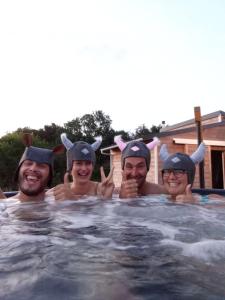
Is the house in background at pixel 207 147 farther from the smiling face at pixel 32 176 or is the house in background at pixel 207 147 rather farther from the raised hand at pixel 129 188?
the smiling face at pixel 32 176

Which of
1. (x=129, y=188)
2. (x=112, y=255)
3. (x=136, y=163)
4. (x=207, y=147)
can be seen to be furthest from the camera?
(x=207, y=147)

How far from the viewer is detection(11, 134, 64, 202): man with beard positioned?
12.3ft

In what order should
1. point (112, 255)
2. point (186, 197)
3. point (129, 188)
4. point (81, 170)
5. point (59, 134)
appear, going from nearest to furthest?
point (112, 255), point (186, 197), point (129, 188), point (81, 170), point (59, 134)

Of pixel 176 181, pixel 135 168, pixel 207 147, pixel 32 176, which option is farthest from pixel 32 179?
pixel 207 147

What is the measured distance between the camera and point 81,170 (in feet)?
13.5

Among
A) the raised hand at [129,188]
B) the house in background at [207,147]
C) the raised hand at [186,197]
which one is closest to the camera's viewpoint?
the raised hand at [186,197]

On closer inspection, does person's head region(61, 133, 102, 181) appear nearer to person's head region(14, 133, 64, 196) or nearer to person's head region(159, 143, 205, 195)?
person's head region(14, 133, 64, 196)

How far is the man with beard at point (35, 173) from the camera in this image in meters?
3.74

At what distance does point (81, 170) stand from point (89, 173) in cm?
12

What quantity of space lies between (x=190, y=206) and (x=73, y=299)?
251 cm

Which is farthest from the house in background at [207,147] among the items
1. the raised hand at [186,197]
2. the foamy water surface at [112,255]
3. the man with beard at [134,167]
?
the foamy water surface at [112,255]

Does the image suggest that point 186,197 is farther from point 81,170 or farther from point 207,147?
point 207,147

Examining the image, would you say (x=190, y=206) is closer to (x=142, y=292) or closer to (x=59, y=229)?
(x=59, y=229)

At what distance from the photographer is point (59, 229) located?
8.09ft
